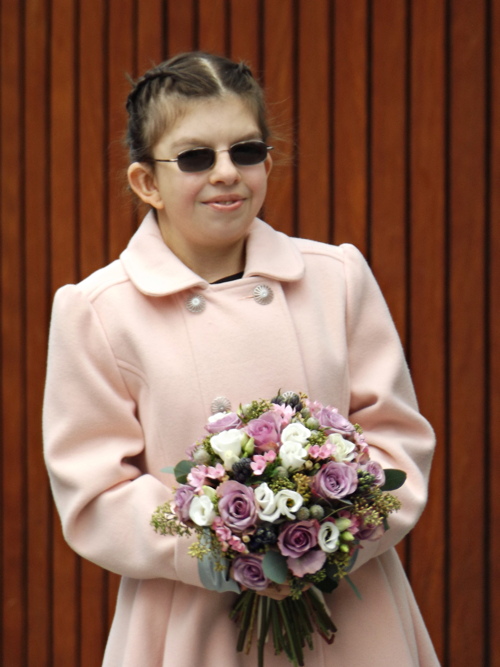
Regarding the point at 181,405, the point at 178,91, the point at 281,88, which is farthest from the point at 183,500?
the point at 281,88

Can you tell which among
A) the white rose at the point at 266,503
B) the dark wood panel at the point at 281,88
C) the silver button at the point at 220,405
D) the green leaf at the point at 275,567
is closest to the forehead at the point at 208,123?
the silver button at the point at 220,405

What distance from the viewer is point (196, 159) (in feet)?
7.59

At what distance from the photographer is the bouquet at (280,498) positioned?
204 centimetres

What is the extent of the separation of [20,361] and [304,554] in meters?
2.49

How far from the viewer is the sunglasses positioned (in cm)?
231

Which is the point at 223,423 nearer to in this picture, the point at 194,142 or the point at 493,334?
the point at 194,142

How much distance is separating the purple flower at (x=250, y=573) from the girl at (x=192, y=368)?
0.21 m

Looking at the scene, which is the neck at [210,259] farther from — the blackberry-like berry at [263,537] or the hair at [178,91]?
the blackberry-like berry at [263,537]

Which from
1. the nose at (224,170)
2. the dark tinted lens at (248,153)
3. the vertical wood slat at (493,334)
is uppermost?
the dark tinted lens at (248,153)

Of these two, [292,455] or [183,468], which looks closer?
[292,455]

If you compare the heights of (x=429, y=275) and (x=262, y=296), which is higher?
(x=262, y=296)

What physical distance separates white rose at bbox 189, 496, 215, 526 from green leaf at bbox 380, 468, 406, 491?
398 millimetres

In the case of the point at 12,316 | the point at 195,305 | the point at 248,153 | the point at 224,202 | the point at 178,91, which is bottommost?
the point at 12,316

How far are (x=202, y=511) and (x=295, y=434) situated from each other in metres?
0.23
